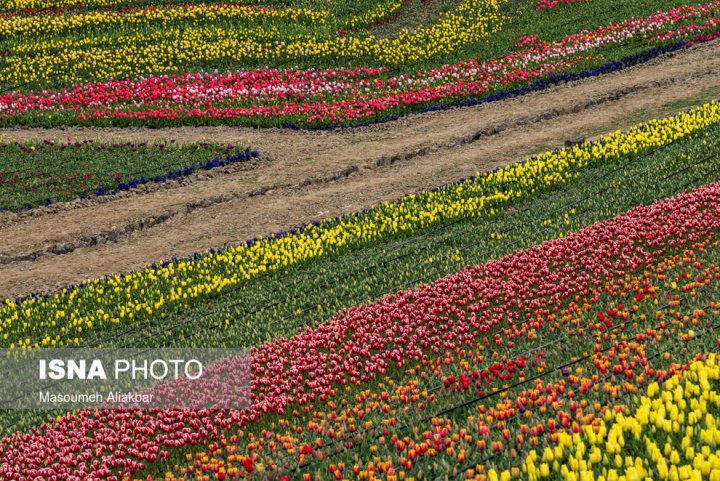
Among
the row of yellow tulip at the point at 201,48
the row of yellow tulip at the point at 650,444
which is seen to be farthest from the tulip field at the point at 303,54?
the row of yellow tulip at the point at 650,444

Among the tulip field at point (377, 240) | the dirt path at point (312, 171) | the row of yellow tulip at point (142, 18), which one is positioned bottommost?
the dirt path at point (312, 171)

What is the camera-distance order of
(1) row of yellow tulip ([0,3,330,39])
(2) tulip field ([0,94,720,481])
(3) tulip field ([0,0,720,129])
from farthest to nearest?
(1) row of yellow tulip ([0,3,330,39]) → (3) tulip field ([0,0,720,129]) → (2) tulip field ([0,94,720,481])

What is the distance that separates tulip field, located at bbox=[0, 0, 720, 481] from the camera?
837cm

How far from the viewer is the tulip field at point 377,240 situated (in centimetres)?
837

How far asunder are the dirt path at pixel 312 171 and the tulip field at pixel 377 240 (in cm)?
12

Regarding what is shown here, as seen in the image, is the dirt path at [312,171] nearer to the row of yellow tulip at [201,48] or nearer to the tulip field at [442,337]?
the tulip field at [442,337]

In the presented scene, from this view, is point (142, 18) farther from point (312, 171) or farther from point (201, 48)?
point (312, 171)

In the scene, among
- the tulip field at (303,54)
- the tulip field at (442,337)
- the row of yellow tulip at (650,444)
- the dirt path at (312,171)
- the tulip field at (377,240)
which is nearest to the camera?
the row of yellow tulip at (650,444)

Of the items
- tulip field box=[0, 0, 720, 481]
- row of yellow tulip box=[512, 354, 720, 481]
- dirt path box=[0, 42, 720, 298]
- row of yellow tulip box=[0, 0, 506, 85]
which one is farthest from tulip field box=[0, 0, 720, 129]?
row of yellow tulip box=[512, 354, 720, 481]

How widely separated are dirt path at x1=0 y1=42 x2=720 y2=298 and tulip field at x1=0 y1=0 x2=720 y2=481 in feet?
0.40

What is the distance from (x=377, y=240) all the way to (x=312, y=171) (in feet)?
25.8

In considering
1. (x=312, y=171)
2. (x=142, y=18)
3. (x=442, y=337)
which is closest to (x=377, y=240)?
(x=442, y=337)

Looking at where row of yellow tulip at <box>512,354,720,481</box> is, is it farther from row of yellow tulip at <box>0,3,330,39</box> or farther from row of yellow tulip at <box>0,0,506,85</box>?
row of yellow tulip at <box>0,3,330,39</box>

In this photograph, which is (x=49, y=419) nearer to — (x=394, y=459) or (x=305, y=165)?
(x=394, y=459)
